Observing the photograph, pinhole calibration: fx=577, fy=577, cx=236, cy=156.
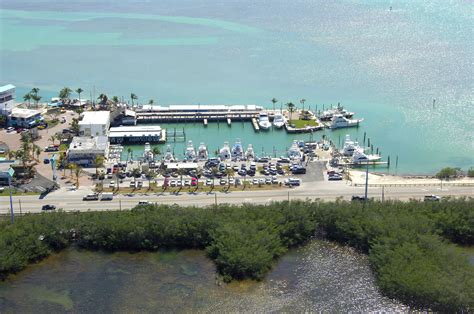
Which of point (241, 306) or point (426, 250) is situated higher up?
point (426, 250)

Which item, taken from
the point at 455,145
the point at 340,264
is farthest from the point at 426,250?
the point at 455,145

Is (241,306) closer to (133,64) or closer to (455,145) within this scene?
(455,145)

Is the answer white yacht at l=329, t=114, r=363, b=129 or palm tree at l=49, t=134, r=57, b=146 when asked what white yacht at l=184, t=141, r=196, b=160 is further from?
white yacht at l=329, t=114, r=363, b=129

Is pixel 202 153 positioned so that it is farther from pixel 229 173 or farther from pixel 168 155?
pixel 229 173

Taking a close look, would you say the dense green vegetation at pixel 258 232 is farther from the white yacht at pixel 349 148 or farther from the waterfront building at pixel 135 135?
the waterfront building at pixel 135 135

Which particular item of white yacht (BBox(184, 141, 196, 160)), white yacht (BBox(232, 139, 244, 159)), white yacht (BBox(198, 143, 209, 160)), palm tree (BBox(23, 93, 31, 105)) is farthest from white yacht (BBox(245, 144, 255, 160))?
palm tree (BBox(23, 93, 31, 105))

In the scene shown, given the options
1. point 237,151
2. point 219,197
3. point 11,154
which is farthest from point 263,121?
point 11,154

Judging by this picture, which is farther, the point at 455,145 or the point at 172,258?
the point at 455,145
